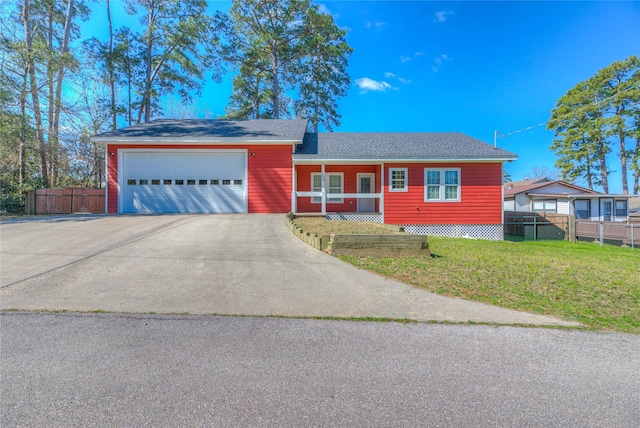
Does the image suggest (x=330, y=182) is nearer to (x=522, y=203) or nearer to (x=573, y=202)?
(x=522, y=203)

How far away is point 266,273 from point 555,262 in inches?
253

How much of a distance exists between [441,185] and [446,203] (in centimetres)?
82

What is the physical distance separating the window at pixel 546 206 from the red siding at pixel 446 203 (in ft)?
41.1

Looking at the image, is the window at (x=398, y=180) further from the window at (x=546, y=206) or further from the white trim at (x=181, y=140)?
the window at (x=546, y=206)

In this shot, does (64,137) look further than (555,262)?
Yes

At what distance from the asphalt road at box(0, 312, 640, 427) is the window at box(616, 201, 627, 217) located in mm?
26516

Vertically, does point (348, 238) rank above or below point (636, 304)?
above

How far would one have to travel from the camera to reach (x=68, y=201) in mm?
13633

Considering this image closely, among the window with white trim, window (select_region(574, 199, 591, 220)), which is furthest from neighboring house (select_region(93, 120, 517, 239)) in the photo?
window (select_region(574, 199, 591, 220))

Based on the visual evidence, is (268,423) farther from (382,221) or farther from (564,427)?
(382,221)

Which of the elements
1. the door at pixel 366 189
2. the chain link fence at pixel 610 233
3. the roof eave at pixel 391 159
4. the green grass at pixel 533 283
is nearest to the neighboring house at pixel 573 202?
the chain link fence at pixel 610 233

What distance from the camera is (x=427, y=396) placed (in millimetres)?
1939

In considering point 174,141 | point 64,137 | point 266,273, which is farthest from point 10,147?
point 266,273

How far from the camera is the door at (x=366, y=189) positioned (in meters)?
14.0
